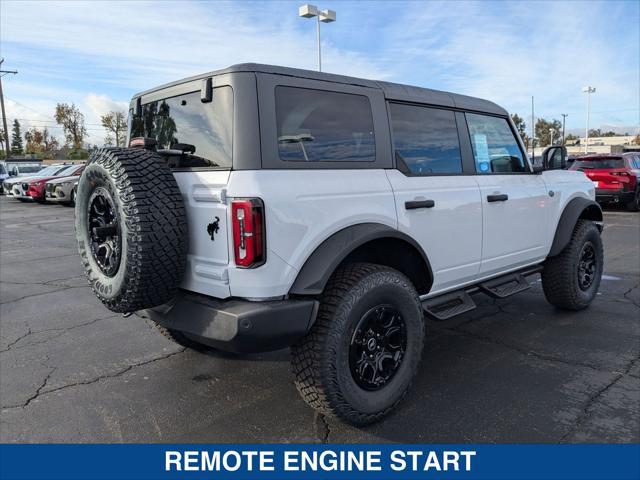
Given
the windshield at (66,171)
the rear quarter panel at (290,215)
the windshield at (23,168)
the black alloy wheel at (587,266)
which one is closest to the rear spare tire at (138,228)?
the rear quarter panel at (290,215)

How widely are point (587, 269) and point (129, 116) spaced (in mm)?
4573

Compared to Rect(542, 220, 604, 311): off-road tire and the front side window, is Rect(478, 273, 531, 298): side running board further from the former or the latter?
the front side window

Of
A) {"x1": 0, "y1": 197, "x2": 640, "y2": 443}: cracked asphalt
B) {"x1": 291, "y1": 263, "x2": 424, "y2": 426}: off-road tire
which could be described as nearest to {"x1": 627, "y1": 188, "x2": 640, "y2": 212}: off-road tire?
{"x1": 0, "y1": 197, "x2": 640, "y2": 443}: cracked asphalt

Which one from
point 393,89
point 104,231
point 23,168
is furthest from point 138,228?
point 23,168

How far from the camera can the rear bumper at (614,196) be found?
1386cm

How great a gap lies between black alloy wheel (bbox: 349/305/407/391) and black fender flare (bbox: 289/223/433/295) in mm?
378

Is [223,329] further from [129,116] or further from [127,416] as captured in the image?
[129,116]

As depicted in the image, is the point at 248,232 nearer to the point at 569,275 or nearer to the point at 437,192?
the point at 437,192

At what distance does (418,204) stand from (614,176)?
42.8ft

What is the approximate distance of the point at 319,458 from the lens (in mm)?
2723

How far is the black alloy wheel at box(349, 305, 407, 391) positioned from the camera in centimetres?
292

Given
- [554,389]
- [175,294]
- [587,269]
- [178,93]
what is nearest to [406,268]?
[554,389]

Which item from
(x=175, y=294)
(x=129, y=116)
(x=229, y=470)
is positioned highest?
(x=129, y=116)

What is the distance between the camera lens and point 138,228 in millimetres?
2576
